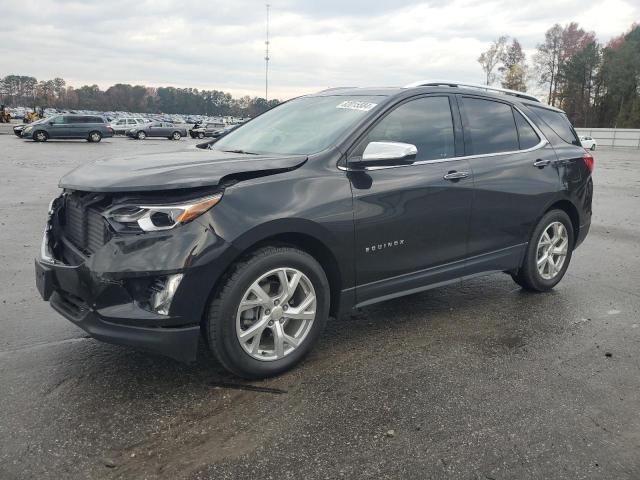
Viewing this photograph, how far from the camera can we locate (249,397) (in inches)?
128

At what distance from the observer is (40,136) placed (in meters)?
33.3

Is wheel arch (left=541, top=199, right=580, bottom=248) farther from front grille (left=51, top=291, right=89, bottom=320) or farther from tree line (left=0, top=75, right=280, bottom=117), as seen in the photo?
tree line (left=0, top=75, right=280, bottom=117)

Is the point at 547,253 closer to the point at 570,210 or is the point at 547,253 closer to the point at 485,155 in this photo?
the point at 570,210

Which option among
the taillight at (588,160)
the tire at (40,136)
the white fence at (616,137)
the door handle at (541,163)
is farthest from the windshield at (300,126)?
the white fence at (616,137)

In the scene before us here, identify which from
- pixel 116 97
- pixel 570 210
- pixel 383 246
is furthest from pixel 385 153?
pixel 116 97

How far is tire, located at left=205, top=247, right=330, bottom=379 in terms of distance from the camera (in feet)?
10.5

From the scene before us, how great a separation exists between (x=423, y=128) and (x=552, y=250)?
208 cm

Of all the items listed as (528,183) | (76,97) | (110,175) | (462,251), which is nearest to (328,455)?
(110,175)

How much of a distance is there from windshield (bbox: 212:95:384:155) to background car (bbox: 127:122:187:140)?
41.9 metres

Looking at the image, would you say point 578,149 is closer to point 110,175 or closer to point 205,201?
point 205,201

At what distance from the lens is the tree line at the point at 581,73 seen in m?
77.1

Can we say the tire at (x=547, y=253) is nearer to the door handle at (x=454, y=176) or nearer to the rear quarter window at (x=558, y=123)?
the rear quarter window at (x=558, y=123)

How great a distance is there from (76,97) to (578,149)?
144064mm

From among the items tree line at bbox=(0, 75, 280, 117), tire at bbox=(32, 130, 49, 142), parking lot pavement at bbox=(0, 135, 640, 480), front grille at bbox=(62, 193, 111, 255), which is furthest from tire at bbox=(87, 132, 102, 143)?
tree line at bbox=(0, 75, 280, 117)
